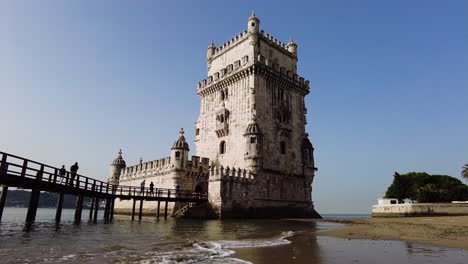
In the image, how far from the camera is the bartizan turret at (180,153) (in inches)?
1473

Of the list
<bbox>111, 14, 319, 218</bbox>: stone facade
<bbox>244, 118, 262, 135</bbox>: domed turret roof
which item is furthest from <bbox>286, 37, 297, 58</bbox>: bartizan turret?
<bbox>244, 118, 262, 135</bbox>: domed turret roof

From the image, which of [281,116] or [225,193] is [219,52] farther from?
[225,193]

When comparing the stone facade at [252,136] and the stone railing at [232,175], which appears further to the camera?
the stone facade at [252,136]

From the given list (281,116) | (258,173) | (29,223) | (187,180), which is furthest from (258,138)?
(29,223)

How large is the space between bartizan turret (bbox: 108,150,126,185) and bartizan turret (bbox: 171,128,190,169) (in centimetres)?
1758

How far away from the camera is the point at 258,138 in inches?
1431

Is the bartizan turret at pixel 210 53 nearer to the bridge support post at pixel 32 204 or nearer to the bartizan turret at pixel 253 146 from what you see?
the bartizan turret at pixel 253 146

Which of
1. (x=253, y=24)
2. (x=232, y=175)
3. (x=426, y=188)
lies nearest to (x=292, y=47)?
(x=253, y=24)

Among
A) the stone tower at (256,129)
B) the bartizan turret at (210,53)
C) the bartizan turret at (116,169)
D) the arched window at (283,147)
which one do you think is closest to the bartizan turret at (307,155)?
the stone tower at (256,129)

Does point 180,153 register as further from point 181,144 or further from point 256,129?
point 256,129

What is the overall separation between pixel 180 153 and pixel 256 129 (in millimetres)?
9287

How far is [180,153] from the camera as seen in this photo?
37.7 metres

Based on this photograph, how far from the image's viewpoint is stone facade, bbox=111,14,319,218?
1389 inches

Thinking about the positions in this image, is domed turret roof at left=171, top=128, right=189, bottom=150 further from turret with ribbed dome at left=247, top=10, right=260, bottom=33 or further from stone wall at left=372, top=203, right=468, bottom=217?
stone wall at left=372, top=203, right=468, bottom=217
